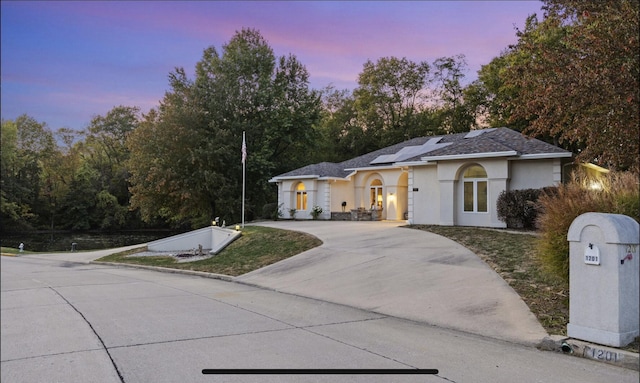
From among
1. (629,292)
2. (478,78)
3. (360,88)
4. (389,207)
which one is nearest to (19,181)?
(360,88)

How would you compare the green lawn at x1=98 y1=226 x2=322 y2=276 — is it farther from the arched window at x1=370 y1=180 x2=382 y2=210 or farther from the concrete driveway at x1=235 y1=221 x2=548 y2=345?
the arched window at x1=370 y1=180 x2=382 y2=210

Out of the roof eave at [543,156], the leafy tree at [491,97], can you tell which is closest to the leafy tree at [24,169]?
the roof eave at [543,156]

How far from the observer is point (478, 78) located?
133ft

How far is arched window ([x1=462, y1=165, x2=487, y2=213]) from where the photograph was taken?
21.2m

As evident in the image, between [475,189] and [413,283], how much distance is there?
41.3 feet

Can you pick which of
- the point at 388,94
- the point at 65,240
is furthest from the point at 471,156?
the point at 65,240

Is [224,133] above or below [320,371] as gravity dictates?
above

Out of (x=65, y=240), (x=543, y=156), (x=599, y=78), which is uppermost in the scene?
(x=599, y=78)

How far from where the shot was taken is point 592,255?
6.02 metres

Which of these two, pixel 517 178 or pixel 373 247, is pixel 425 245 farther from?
pixel 517 178

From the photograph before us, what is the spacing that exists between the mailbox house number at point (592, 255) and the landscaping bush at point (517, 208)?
13662 millimetres

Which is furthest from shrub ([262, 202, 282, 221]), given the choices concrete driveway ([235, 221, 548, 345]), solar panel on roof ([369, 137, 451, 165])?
concrete driveway ([235, 221, 548, 345])

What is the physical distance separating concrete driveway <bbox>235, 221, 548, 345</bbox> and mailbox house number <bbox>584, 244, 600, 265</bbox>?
125cm

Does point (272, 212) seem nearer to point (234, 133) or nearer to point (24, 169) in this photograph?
point (234, 133)
